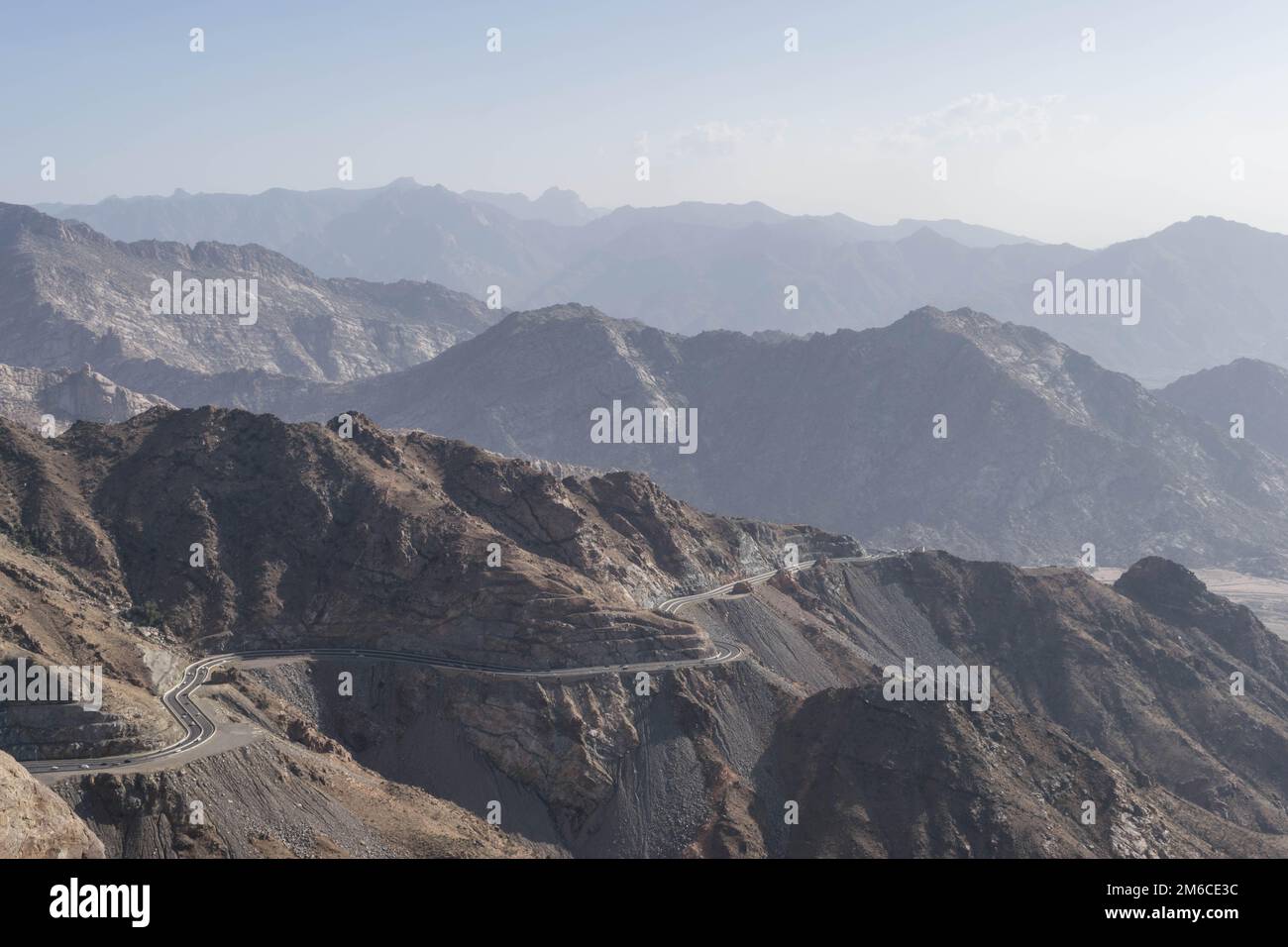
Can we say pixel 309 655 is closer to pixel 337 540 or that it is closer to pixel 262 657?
pixel 262 657

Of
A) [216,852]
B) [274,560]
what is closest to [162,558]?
[274,560]

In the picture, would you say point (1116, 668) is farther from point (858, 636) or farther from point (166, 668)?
point (166, 668)

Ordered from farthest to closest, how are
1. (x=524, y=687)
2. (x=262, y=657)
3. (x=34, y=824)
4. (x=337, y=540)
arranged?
(x=337, y=540) → (x=262, y=657) → (x=524, y=687) → (x=34, y=824)

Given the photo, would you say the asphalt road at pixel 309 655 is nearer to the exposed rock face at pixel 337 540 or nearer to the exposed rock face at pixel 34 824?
the exposed rock face at pixel 337 540

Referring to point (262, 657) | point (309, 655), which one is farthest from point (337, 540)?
point (262, 657)

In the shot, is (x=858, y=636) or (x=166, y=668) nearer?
(x=166, y=668)

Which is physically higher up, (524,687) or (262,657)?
(262,657)

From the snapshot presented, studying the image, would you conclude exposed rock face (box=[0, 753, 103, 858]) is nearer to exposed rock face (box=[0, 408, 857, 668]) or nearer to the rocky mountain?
the rocky mountain
